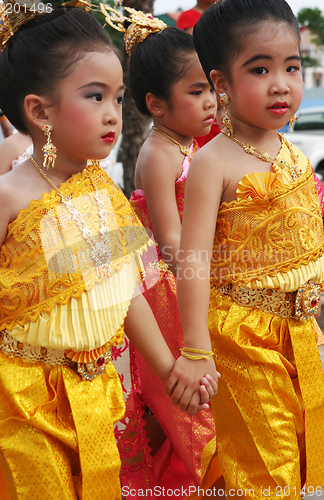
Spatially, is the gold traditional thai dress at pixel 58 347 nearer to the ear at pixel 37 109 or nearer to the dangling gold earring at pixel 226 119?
the ear at pixel 37 109

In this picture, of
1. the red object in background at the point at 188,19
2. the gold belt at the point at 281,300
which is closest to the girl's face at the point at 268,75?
the gold belt at the point at 281,300

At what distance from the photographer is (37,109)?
1574 millimetres

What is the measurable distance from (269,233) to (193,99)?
813 millimetres

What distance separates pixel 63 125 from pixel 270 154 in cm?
65

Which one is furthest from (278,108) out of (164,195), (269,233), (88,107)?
(164,195)

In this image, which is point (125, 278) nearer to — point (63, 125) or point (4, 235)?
point (4, 235)

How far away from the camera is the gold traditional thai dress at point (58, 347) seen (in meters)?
1.50

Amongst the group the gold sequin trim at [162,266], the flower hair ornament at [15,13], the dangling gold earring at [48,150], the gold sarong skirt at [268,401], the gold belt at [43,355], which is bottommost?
the gold sarong skirt at [268,401]

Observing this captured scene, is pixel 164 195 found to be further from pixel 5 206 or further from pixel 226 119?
pixel 5 206

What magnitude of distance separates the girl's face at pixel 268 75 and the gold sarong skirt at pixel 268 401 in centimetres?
59

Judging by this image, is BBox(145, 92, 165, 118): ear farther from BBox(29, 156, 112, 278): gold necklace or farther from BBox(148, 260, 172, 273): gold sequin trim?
BBox(29, 156, 112, 278): gold necklace

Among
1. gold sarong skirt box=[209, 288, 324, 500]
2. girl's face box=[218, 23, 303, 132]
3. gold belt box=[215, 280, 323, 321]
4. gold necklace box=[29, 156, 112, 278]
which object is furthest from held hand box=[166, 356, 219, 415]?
girl's face box=[218, 23, 303, 132]

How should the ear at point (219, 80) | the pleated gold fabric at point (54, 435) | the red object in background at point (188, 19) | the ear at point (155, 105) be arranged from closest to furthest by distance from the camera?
the pleated gold fabric at point (54, 435)
the ear at point (219, 80)
the ear at point (155, 105)
the red object in background at point (188, 19)

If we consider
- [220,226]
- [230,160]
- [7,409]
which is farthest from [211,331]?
[7,409]
